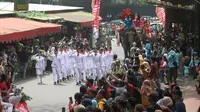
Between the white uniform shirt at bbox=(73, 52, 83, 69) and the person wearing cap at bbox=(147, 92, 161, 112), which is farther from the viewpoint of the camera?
the white uniform shirt at bbox=(73, 52, 83, 69)

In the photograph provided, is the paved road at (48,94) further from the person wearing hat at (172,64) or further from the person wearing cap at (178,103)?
the person wearing cap at (178,103)

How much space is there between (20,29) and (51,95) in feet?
18.2

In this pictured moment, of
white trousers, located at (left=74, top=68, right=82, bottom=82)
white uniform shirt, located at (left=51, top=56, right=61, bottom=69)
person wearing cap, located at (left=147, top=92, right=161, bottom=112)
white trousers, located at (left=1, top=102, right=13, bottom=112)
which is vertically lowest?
white trousers, located at (left=74, top=68, right=82, bottom=82)

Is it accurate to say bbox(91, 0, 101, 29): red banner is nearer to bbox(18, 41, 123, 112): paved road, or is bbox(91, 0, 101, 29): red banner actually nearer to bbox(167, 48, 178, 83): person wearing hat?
bbox(18, 41, 123, 112): paved road

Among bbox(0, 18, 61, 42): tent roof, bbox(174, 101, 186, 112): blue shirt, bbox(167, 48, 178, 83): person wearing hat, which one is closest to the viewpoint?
bbox(174, 101, 186, 112): blue shirt

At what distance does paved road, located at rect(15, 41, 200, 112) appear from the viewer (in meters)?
13.4

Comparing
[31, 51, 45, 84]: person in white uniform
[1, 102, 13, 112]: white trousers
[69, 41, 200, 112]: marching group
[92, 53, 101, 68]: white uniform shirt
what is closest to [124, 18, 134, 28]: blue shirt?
[92, 53, 101, 68]: white uniform shirt

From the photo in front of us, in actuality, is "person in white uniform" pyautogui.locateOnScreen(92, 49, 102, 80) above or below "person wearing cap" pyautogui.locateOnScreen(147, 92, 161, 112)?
below

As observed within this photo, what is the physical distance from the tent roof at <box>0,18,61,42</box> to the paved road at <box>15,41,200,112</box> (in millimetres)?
1973

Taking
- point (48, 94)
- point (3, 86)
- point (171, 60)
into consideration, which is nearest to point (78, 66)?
point (48, 94)

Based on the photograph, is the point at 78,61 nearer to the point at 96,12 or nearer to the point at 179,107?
the point at 96,12

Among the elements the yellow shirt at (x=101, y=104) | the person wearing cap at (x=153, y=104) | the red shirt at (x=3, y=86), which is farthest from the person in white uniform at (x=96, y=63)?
the person wearing cap at (x=153, y=104)

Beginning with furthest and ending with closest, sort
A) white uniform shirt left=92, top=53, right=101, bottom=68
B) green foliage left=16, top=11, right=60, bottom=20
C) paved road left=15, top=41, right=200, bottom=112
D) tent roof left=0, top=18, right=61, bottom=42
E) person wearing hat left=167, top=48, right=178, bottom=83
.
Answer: green foliage left=16, top=11, right=60, bottom=20 → tent roof left=0, top=18, right=61, bottom=42 → white uniform shirt left=92, top=53, right=101, bottom=68 → person wearing hat left=167, top=48, right=178, bottom=83 → paved road left=15, top=41, right=200, bottom=112

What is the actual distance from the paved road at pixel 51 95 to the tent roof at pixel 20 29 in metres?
1.97
